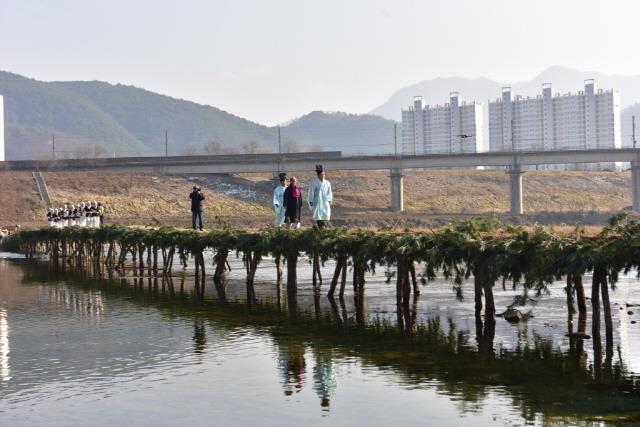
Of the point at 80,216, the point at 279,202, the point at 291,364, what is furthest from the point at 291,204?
the point at 80,216

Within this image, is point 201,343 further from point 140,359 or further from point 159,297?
point 159,297

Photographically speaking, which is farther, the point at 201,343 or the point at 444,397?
the point at 201,343

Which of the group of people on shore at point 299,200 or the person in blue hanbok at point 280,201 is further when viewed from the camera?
the person in blue hanbok at point 280,201

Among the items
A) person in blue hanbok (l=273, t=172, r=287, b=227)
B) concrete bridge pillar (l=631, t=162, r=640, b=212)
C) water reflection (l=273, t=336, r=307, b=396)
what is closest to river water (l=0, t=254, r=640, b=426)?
water reflection (l=273, t=336, r=307, b=396)

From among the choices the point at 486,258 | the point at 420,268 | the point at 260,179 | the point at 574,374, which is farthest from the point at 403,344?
the point at 260,179

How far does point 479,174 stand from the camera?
172 m

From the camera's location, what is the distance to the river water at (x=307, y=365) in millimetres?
16281

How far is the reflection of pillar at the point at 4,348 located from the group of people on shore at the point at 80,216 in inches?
1291

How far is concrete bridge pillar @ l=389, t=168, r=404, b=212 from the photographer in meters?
134

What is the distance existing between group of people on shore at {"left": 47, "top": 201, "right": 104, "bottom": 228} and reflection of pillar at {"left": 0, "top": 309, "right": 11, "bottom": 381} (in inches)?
1291

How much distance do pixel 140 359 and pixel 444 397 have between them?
707cm

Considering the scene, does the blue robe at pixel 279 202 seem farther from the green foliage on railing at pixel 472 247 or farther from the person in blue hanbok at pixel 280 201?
the green foliage on railing at pixel 472 247

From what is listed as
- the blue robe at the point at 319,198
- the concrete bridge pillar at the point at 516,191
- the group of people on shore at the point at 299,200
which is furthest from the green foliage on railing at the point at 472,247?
the concrete bridge pillar at the point at 516,191

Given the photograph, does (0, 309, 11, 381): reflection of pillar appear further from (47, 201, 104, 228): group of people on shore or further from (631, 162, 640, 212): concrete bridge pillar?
(631, 162, 640, 212): concrete bridge pillar
